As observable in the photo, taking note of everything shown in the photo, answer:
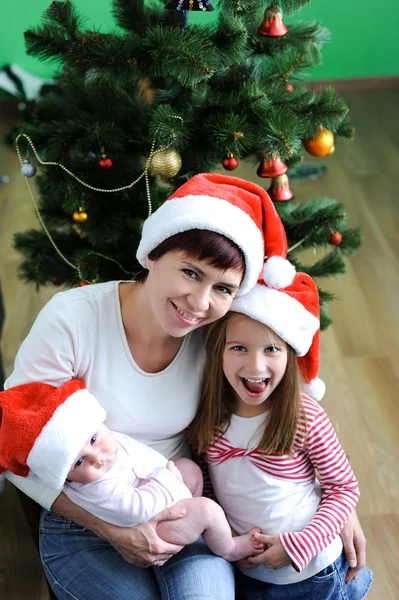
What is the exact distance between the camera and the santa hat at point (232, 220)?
1.43m

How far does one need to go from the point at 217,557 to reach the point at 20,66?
13.0 feet

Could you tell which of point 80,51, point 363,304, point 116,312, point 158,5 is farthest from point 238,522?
point 363,304

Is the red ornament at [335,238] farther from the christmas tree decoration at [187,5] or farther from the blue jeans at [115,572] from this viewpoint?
the blue jeans at [115,572]

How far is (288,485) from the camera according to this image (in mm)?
1657

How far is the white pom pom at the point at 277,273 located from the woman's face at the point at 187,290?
0.09 metres

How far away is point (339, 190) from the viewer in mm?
3920

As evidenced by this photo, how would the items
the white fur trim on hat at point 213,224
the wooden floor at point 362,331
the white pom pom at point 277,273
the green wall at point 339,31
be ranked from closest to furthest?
the white fur trim on hat at point 213,224 < the white pom pom at point 277,273 < the wooden floor at point 362,331 < the green wall at point 339,31

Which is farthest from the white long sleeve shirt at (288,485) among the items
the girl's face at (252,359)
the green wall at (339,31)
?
the green wall at (339,31)

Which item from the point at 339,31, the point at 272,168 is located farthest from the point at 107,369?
the point at 339,31

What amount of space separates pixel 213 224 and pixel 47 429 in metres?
0.53

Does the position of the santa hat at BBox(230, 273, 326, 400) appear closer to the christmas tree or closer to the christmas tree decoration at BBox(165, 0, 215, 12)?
the christmas tree

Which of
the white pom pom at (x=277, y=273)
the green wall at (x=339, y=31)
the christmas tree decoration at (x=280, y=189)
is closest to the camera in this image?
the white pom pom at (x=277, y=273)

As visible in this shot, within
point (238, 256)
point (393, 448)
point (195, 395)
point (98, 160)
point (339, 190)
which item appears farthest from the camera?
point (339, 190)

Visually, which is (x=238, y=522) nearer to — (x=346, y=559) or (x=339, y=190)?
(x=346, y=559)
